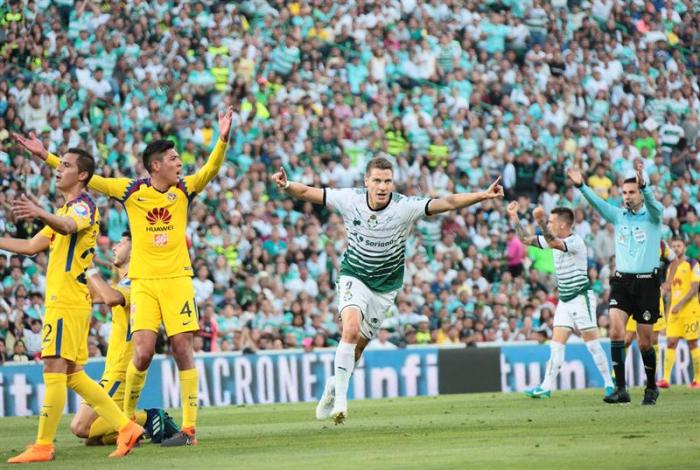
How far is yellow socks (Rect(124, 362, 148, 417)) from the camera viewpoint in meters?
12.2

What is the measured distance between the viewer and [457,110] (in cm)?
3138

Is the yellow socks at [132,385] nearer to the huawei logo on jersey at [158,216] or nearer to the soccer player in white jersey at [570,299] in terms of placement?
the huawei logo on jersey at [158,216]

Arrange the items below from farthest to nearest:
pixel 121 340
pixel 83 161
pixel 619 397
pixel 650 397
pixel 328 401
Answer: pixel 619 397 < pixel 650 397 < pixel 328 401 < pixel 121 340 < pixel 83 161

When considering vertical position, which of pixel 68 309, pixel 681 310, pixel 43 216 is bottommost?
pixel 681 310

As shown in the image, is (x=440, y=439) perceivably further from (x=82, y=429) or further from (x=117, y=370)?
(x=82, y=429)

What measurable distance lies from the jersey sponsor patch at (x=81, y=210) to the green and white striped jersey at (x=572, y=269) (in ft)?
29.4

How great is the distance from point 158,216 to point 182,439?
82.2 inches

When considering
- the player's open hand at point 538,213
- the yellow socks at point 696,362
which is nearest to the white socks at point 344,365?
the player's open hand at point 538,213

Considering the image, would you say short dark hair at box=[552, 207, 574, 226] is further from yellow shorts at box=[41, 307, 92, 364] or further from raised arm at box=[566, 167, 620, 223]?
yellow shorts at box=[41, 307, 92, 364]

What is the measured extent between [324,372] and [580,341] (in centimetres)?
555

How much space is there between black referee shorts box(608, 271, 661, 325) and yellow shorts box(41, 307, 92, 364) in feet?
25.8

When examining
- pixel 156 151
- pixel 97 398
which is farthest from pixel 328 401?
pixel 156 151

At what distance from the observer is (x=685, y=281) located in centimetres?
2216

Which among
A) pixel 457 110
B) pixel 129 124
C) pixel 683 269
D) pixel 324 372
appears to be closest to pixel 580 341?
pixel 683 269
